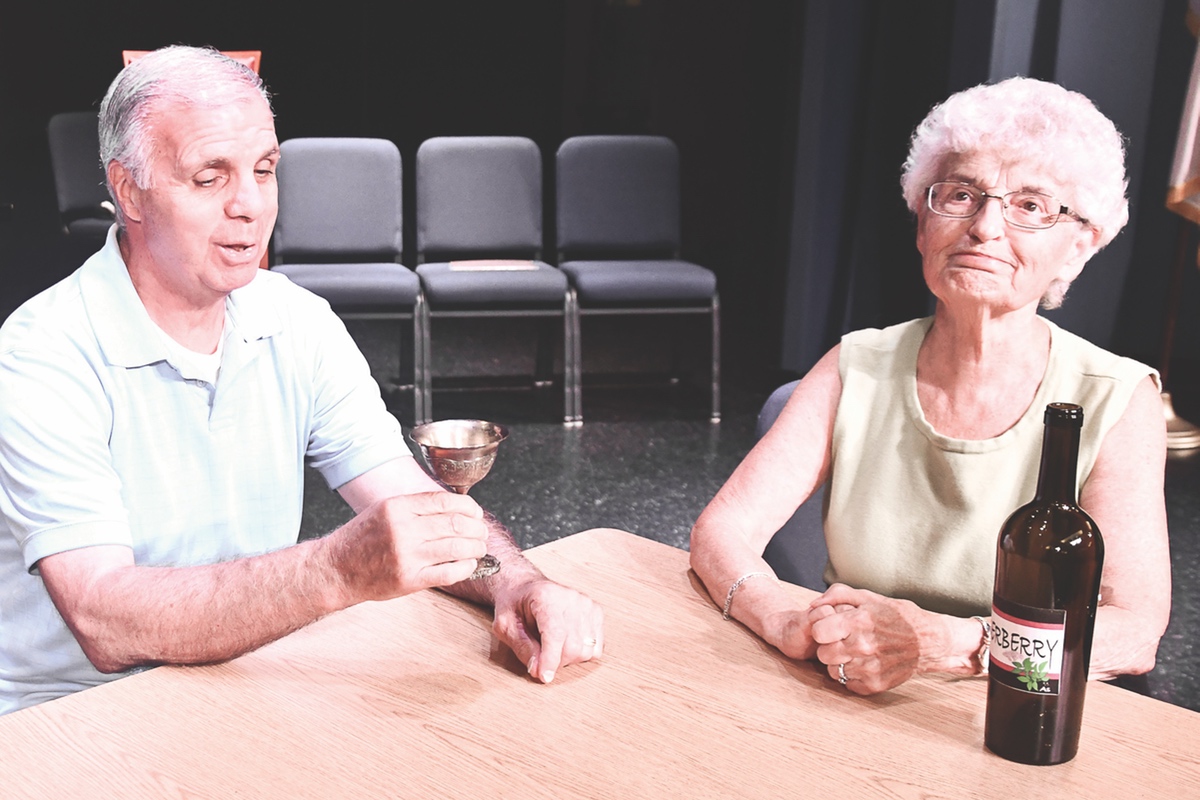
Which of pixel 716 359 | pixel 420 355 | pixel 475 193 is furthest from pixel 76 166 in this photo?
pixel 716 359

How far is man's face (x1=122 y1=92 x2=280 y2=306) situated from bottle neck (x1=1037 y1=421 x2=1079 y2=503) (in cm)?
112

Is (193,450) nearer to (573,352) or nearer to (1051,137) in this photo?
(1051,137)

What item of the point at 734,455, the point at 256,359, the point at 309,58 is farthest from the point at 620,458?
the point at 309,58

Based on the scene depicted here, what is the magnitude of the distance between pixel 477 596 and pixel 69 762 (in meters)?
0.55

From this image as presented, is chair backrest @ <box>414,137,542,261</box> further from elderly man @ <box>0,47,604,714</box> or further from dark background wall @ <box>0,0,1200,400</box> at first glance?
elderly man @ <box>0,47,604,714</box>

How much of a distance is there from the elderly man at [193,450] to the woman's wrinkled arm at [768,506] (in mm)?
229

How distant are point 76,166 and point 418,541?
5745mm

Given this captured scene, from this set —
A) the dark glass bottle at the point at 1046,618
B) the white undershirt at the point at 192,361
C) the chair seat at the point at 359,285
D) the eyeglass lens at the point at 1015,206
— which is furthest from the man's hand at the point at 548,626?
the chair seat at the point at 359,285

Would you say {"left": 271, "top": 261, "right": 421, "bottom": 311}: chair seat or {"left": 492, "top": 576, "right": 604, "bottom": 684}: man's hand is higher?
{"left": 492, "top": 576, "right": 604, "bottom": 684}: man's hand

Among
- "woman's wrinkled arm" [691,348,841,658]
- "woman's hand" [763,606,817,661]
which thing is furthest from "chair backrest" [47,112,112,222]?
"woman's hand" [763,606,817,661]

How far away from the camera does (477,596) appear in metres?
1.56

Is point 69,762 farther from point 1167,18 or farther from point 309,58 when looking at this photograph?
point 309,58

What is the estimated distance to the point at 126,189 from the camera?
1704 mm

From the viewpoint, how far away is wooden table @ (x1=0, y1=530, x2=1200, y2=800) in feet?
3.70
